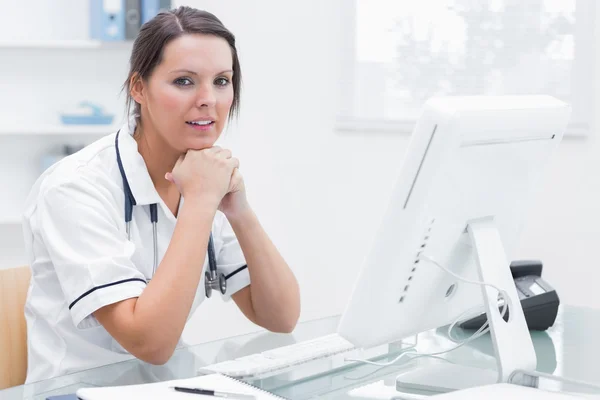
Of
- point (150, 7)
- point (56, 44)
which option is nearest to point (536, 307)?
point (150, 7)

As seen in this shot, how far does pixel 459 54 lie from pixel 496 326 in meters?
2.14

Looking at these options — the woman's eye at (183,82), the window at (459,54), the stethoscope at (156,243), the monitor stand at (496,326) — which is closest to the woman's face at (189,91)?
the woman's eye at (183,82)

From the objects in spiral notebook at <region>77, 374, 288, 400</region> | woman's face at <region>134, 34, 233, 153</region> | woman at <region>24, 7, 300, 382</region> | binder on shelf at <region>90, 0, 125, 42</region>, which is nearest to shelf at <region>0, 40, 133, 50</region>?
binder on shelf at <region>90, 0, 125, 42</region>

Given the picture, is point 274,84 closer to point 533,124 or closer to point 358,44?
point 358,44

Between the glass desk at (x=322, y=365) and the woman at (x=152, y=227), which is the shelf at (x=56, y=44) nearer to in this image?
the woman at (x=152, y=227)

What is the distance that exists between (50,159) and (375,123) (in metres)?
1.34

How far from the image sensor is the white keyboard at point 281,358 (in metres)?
1.35

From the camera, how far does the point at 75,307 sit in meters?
1.55

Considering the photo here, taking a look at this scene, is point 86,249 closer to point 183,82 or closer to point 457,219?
point 183,82

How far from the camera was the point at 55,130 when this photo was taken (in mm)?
3416

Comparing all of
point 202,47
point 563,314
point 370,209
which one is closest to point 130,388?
point 202,47

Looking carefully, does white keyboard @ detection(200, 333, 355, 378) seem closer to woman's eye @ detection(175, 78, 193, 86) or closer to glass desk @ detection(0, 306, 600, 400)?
glass desk @ detection(0, 306, 600, 400)

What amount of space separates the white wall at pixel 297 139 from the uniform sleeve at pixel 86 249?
193 cm

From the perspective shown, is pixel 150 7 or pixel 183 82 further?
pixel 150 7
